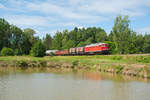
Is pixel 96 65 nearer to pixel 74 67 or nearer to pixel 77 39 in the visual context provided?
pixel 74 67

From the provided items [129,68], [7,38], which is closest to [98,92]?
[129,68]

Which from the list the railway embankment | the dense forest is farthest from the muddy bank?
the dense forest

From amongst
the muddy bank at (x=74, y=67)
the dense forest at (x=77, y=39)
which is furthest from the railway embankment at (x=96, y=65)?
the dense forest at (x=77, y=39)

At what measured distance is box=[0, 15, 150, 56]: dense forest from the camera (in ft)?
151

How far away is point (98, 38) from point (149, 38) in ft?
108

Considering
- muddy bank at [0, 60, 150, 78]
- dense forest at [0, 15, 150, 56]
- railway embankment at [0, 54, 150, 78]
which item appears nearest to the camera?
muddy bank at [0, 60, 150, 78]

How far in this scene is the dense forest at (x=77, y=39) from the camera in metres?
46.1

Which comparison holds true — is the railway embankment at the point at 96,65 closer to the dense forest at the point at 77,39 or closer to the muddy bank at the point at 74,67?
the muddy bank at the point at 74,67

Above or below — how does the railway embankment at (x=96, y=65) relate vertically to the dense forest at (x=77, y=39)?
below

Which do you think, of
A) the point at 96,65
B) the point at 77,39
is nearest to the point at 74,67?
the point at 96,65

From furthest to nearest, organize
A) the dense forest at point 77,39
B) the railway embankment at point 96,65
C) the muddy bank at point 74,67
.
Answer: the dense forest at point 77,39, the railway embankment at point 96,65, the muddy bank at point 74,67

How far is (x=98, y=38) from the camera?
326 feet

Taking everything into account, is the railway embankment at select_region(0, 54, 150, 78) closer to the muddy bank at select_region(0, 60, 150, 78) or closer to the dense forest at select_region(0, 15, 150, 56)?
the muddy bank at select_region(0, 60, 150, 78)

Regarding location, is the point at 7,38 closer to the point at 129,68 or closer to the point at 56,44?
the point at 56,44
